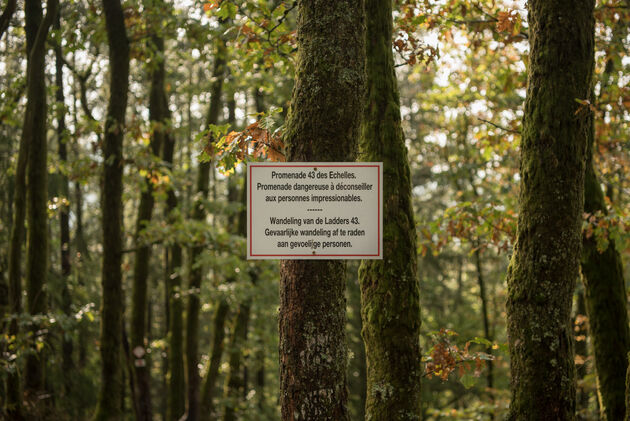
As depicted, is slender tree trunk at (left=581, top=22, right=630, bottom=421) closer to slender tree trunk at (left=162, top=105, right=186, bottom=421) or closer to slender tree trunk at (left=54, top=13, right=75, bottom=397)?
slender tree trunk at (left=54, top=13, right=75, bottom=397)

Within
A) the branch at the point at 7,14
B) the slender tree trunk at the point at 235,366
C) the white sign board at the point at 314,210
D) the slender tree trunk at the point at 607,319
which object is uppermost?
the branch at the point at 7,14

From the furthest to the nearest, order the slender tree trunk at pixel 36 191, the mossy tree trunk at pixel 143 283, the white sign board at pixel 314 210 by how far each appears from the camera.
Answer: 1. the mossy tree trunk at pixel 143 283
2. the slender tree trunk at pixel 36 191
3. the white sign board at pixel 314 210

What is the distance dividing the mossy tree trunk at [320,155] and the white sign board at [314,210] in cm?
8

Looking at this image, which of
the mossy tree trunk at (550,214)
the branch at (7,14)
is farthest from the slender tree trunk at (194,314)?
the mossy tree trunk at (550,214)

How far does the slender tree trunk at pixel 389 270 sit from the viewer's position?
3.79 metres

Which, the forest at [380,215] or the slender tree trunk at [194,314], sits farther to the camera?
the slender tree trunk at [194,314]

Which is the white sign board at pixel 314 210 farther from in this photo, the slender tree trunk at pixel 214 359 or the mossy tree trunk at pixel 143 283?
the slender tree trunk at pixel 214 359

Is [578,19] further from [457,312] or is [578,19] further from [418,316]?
[457,312]

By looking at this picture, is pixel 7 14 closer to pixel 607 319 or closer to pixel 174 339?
pixel 607 319

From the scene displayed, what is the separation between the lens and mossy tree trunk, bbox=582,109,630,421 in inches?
202

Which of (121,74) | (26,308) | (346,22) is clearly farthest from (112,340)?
(346,22)

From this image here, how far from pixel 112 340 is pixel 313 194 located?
5.67 metres

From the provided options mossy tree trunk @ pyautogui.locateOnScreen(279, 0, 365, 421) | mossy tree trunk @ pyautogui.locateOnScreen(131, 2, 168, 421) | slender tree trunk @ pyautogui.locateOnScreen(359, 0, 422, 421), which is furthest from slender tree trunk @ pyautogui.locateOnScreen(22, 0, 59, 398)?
mossy tree trunk @ pyautogui.locateOnScreen(279, 0, 365, 421)

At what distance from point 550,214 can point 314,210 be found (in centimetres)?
168
